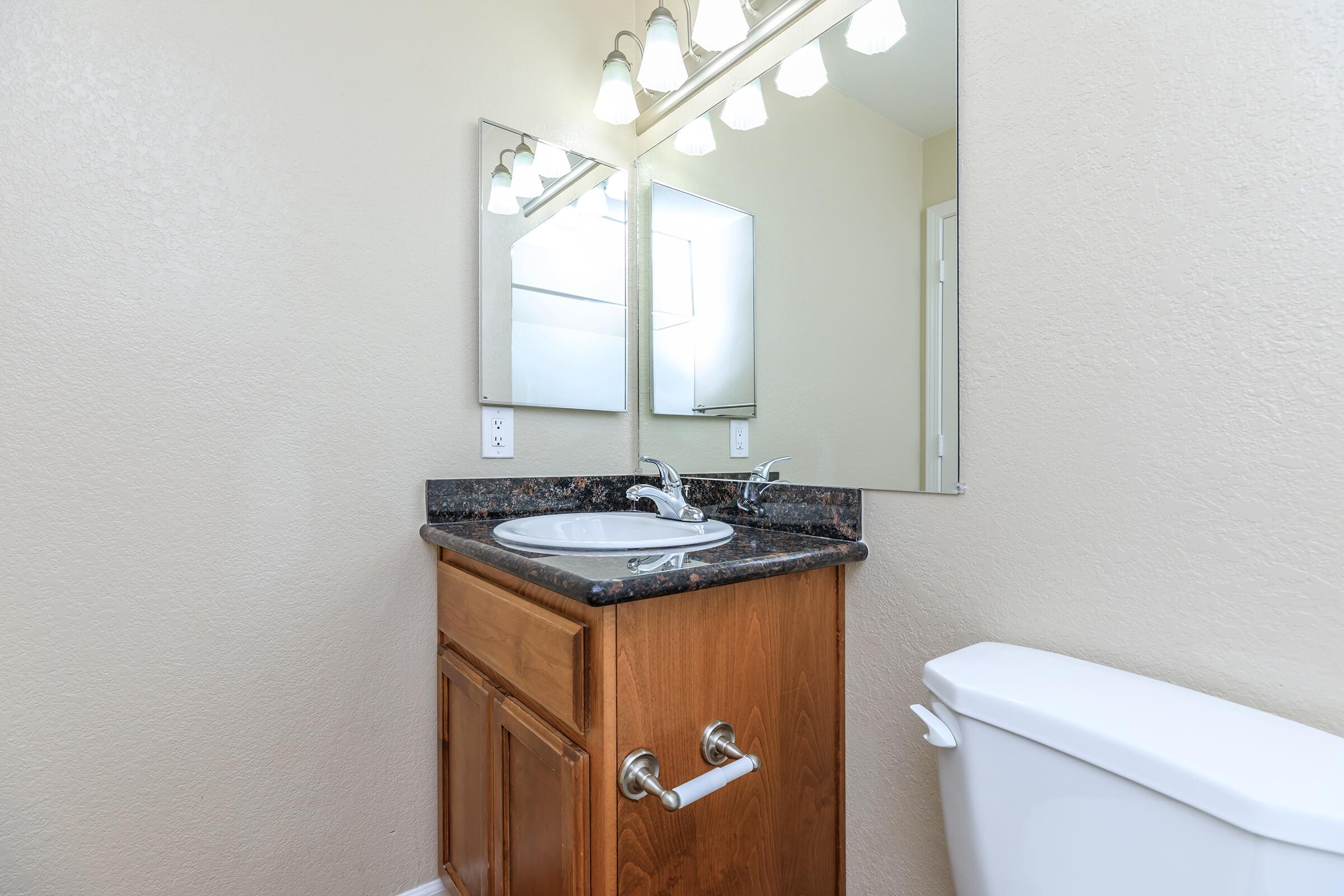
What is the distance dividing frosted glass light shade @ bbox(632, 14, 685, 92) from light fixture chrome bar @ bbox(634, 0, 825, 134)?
5 cm

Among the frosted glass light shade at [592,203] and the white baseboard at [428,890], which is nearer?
the white baseboard at [428,890]

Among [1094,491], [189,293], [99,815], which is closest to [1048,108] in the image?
[1094,491]

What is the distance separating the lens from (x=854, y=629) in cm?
104

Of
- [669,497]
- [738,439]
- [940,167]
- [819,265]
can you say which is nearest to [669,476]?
[669,497]

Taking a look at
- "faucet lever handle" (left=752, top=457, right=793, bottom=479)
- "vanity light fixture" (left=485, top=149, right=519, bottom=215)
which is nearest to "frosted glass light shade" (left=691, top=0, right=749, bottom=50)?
"vanity light fixture" (left=485, top=149, right=519, bottom=215)

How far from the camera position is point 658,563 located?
2.75 ft

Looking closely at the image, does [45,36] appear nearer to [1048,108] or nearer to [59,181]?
[59,181]

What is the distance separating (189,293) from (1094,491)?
59.0 inches

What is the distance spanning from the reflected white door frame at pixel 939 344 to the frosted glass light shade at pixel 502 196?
940 mm

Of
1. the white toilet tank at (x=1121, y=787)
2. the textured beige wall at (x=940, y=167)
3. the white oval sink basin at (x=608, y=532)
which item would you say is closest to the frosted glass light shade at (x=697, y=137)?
the textured beige wall at (x=940, y=167)

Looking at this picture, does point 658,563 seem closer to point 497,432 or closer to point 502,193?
point 497,432

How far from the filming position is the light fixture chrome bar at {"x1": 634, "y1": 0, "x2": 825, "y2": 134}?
47.1 inches

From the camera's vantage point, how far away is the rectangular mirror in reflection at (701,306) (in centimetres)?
135

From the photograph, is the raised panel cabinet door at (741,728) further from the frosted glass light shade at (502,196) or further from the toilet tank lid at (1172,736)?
the frosted glass light shade at (502,196)
